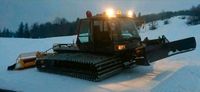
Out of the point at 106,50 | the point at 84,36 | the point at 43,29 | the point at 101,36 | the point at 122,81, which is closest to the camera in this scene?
the point at 122,81

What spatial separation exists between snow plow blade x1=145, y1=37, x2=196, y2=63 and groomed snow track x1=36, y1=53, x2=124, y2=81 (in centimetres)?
90

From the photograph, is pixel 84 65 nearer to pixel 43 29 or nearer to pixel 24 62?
pixel 24 62

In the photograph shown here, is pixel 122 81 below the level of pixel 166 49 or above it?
below

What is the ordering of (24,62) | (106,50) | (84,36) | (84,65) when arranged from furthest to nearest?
(24,62), (84,36), (106,50), (84,65)

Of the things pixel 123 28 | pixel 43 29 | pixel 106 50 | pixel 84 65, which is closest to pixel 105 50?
pixel 106 50

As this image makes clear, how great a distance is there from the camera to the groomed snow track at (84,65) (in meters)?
8.76

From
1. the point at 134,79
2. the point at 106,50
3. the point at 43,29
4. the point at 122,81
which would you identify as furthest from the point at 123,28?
the point at 43,29

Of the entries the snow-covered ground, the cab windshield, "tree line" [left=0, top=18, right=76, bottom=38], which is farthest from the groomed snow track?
"tree line" [left=0, top=18, right=76, bottom=38]

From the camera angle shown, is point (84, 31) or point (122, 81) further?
point (84, 31)

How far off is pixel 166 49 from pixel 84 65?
2.62 metres

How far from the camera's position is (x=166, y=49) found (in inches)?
395

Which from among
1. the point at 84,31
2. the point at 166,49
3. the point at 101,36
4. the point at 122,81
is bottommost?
the point at 122,81

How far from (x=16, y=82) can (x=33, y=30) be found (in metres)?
63.6

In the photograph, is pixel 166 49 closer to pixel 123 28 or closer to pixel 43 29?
pixel 123 28
